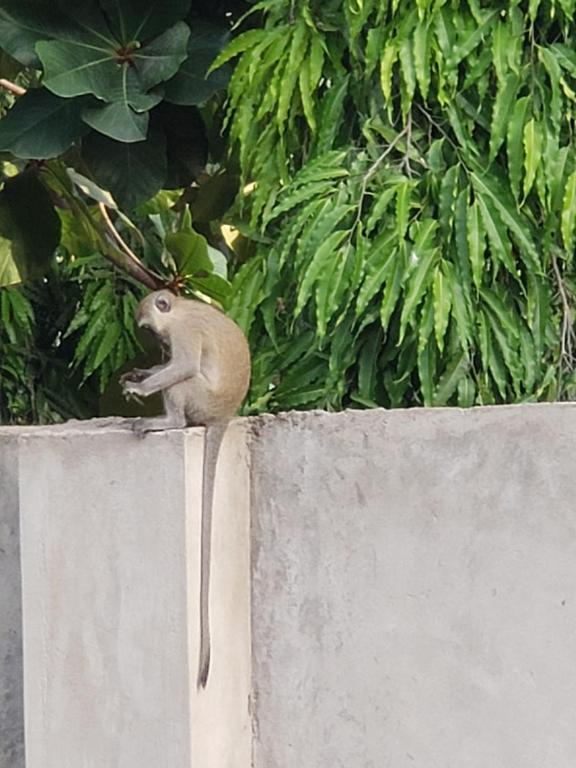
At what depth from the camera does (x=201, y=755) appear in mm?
2121

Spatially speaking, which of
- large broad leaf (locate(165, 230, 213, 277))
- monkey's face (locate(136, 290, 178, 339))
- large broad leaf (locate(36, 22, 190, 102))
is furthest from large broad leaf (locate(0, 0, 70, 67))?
monkey's face (locate(136, 290, 178, 339))

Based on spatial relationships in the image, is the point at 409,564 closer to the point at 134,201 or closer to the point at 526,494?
the point at 526,494

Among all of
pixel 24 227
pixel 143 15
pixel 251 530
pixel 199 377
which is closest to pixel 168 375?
pixel 199 377

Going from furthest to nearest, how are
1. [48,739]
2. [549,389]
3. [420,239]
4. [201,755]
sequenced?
1. [549,389]
2. [420,239]
3. [48,739]
4. [201,755]

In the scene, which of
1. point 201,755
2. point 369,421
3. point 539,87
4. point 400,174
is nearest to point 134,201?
point 400,174

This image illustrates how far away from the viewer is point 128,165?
3451 mm

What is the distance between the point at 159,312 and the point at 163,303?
0.09 ft

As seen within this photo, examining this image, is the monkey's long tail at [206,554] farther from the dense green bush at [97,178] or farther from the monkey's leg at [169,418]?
the dense green bush at [97,178]

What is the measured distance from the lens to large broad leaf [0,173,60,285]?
3775 millimetres

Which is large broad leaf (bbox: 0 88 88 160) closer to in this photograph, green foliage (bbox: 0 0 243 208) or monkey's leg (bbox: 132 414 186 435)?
green foliage (bbox: 0 0 243 208)

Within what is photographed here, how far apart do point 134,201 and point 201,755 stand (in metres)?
1.90

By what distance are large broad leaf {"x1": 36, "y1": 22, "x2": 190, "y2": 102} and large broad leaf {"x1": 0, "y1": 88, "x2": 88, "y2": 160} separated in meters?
0.14

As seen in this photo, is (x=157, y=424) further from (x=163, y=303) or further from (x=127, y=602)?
(x=163, y=303)

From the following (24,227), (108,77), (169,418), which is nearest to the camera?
(169,418)
